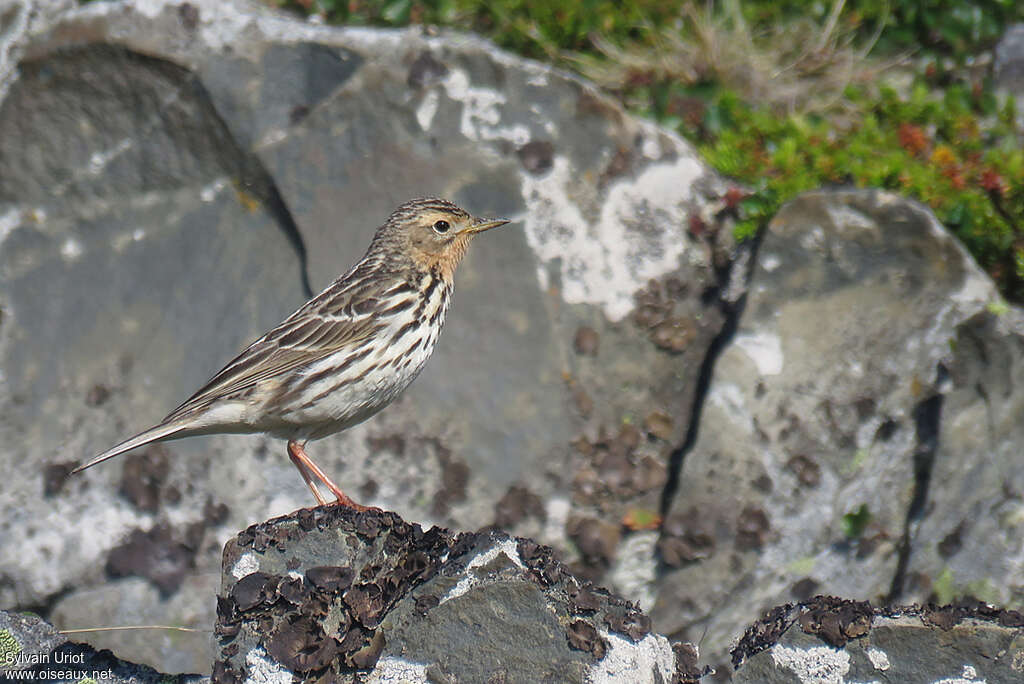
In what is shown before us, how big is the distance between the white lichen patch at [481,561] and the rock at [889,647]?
93 cm

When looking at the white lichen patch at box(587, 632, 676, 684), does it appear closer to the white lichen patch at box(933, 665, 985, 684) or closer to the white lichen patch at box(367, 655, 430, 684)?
the white lichen patch at box(367, 655, 430, 684)

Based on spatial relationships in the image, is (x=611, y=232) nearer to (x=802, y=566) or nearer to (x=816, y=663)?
(x=802, y=566)

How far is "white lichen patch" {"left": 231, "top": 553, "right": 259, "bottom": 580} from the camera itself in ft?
13.8

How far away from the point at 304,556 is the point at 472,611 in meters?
0.72

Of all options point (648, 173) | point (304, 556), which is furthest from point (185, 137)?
point (304, 556)

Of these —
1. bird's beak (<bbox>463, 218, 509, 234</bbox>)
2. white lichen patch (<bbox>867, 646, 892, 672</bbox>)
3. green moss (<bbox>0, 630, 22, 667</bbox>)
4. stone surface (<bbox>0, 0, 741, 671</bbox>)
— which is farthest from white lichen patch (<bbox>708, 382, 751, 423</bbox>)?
green moss (<bbox>0, 630, 22, 667</bbox>)

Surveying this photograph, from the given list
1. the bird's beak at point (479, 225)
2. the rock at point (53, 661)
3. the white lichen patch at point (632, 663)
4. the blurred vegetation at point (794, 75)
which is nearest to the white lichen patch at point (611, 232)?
the blurred vegetation at point (794, 75)

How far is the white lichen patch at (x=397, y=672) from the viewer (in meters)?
3.95

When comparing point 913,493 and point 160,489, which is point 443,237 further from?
point 913,493

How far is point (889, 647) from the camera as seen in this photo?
4055 mm

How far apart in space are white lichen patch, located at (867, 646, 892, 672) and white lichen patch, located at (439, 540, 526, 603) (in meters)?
1.30

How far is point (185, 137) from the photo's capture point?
8.30 m

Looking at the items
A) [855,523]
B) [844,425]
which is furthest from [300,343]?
[855,523]

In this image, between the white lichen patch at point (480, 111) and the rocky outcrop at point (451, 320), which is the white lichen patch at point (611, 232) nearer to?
the rocky outcrop at point (451, 320)
